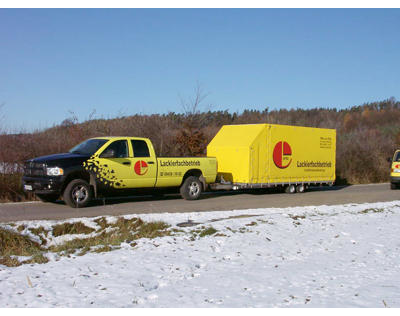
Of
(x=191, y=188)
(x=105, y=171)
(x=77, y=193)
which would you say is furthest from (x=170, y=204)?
(x=77, y=193)

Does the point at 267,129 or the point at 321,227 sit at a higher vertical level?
the point at 267,129

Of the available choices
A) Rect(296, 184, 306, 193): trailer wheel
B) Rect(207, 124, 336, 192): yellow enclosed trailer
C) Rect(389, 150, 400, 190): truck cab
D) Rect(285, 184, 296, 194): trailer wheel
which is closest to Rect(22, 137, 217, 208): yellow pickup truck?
Rect(207, 124, 336, 192): yellow enclosed trailer

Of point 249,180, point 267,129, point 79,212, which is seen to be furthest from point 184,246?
point 267,129

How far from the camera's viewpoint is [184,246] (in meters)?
7.96

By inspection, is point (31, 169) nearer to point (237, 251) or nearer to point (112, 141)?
point (112, 141)

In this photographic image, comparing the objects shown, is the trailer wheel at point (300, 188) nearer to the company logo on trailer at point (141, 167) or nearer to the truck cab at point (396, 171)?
the truck cab at point (396, 171)

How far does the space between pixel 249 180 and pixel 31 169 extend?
24.1ft

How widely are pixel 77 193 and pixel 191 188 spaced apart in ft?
13.2

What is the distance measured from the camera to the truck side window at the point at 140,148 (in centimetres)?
1420

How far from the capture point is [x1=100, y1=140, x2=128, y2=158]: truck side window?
13.4 metres

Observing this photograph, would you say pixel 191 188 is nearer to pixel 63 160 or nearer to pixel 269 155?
pixel 269 155

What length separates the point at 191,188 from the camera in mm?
15500

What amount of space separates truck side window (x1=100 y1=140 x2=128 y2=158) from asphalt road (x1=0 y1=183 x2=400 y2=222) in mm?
1457

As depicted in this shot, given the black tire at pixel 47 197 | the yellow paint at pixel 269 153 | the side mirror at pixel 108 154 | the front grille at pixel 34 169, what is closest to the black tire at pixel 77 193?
the front grille at pixel 34 169
